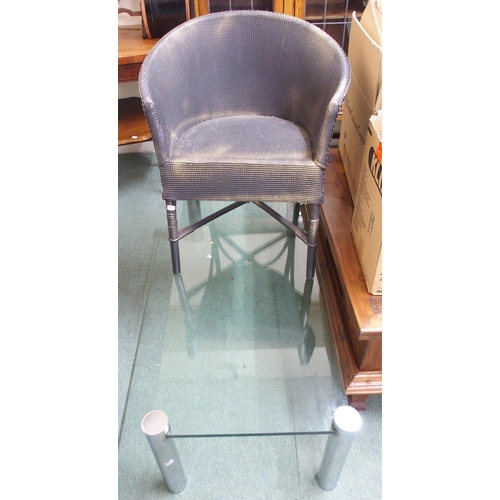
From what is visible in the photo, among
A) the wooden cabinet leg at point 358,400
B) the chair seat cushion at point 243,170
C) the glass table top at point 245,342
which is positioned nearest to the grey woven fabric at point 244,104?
the chair seat cushion at point 243,170

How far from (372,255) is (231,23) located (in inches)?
33.2

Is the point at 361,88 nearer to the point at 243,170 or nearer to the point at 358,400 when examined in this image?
the point at 243,170

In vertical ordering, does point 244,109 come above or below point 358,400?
above

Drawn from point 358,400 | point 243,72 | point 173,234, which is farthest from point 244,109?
point 358,400

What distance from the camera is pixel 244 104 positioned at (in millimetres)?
1441

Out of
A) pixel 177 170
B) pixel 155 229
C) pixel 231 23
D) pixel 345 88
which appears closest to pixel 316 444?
pixel 177 170

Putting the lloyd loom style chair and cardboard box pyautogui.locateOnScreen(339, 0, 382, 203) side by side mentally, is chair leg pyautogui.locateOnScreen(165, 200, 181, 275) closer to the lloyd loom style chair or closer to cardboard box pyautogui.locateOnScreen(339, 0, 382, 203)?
the lloyd loom style chair

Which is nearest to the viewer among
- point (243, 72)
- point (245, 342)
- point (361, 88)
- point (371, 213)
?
point (371, 213)

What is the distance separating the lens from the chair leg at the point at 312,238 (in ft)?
3.97

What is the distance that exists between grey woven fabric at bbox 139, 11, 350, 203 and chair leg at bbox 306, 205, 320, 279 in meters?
0.05

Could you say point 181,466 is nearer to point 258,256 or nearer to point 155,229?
point 258,256

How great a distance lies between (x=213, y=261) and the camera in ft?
4.53

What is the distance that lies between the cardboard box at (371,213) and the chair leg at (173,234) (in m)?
0.53

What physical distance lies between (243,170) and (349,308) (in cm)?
45
